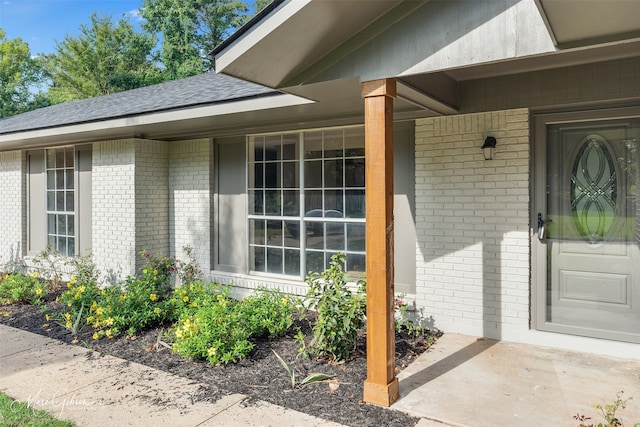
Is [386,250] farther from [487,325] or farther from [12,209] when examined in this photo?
[12,209]

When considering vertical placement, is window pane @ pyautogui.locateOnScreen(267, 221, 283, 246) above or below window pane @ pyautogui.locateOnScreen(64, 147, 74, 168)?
below

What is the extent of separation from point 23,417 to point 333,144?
4239 mm

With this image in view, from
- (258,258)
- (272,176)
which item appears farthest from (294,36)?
(258,258)

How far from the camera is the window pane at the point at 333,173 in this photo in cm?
579

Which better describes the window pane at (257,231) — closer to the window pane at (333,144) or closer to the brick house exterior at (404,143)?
the brick house exterior at (404,143)

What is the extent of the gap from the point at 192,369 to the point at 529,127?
163 inches

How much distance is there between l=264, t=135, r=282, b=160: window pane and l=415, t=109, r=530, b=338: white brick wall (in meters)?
2.09

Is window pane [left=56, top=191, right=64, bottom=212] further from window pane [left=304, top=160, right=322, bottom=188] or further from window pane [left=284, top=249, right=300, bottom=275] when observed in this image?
window pane [left=304, top=160, right=322, bottom=188]

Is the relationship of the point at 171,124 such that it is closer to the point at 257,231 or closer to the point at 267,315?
the point at 257,231

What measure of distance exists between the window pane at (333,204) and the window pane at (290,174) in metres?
0.55

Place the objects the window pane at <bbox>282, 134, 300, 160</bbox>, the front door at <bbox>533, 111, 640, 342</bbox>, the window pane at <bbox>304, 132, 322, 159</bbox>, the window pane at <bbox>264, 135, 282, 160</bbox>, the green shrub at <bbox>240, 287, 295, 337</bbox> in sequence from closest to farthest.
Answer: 1. the front door at <bbox>533, 111, 640, 342</bbox>
2. the green shrub at <bbox>240, 287, 295, 337</bbox>
3. the window pane at <bbox>304, 132, 322, 159</bbox>
4. the window pane at <bbox>282, 134, 300, 160</bbox>
5. the window pane at <bbox>264, 135, 282, 160</bbox>

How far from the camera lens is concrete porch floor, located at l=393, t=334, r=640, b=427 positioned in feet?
10.3

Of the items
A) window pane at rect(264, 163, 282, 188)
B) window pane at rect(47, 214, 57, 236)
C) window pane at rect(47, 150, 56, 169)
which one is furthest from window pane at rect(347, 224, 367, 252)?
window pane at rect(47, 150, 56, 169)

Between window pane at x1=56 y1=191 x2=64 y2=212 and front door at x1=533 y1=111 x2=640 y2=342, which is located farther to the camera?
window pane at x1=56 y1=191 x2=64 y2=212
